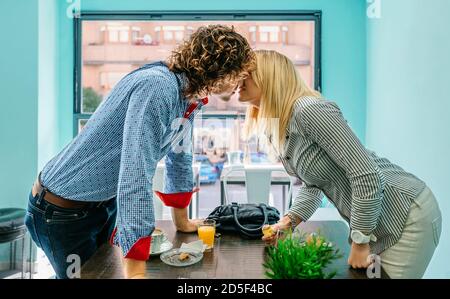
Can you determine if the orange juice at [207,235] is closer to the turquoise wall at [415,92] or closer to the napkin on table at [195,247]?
the napkin on table at [195,247]

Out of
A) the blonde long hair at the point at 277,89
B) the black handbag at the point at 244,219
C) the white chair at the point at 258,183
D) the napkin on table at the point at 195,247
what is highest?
the blonde long hair at the point at 277,89

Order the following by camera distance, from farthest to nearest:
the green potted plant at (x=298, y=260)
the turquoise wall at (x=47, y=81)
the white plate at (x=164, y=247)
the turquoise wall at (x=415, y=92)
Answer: the turquoise wall at (x=47, y=81) → the turquoise wall at (x=415, y=92) → the white plate at (x=164, y=247) → the green potted plant at (x=298, y=260)

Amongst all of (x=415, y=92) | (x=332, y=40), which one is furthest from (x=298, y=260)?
(x=332, y=40)

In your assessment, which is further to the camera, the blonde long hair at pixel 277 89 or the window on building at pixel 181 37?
the window on building at pixel 181 37

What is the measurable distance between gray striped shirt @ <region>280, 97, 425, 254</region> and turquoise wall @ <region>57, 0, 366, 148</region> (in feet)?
6.81

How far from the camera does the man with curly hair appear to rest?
0.84 metres

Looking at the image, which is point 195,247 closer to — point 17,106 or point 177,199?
point 177,199

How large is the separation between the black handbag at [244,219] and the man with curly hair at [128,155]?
0.98 ft

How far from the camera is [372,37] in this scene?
2984 millimetres

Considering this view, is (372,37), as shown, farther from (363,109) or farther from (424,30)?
(424,30)

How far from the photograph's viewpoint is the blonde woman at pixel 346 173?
0.98m

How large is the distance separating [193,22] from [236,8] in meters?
0.35

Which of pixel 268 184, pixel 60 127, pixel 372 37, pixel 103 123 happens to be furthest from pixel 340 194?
pixel 60 127

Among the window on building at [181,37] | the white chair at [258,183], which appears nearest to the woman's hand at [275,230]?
the white chair at [258,183]
